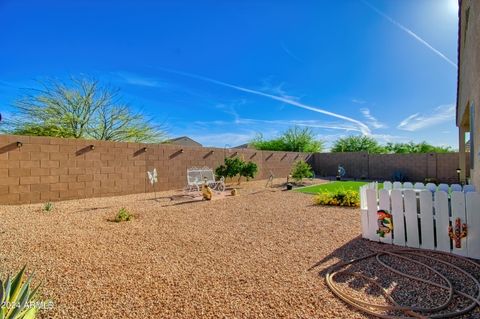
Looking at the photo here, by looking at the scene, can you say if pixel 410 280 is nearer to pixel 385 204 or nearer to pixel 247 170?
pixel 385 204

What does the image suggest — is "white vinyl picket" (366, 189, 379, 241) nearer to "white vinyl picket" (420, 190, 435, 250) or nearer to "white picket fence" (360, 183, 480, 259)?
"white picket fence" (360, 183, 480, 259)

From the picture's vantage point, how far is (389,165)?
14953 mm

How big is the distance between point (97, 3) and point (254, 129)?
20.6 metres

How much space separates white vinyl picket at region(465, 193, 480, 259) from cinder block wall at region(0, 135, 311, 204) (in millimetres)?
9366

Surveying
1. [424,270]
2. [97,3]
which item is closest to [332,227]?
[424,270]

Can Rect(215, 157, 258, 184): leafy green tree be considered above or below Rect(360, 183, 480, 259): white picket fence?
above

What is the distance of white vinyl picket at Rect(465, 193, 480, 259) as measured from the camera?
2887mm

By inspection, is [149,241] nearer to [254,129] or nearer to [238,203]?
[238,203]

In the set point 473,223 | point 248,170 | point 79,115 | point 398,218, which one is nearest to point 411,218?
point 398,218

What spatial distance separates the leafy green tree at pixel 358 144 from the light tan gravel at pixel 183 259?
2094cm

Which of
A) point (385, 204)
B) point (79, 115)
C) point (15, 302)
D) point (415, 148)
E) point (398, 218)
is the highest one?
point (79, 115)

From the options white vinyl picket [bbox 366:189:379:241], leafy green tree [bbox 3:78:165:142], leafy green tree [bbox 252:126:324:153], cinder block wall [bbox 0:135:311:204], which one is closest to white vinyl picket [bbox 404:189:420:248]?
white vinyl picket [bbox 366:189:379:241]

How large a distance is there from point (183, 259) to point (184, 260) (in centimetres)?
4

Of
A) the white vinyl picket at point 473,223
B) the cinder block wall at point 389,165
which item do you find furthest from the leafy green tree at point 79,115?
the white vinyl picket at point 473,223
